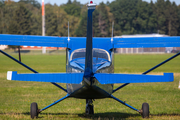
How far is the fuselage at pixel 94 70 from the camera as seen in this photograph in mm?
5673

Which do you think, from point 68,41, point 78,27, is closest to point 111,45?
point 68,41

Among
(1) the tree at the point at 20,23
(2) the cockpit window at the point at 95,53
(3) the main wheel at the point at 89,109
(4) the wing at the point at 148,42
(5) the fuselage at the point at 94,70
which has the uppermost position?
(1) the tree at the point at 20,23

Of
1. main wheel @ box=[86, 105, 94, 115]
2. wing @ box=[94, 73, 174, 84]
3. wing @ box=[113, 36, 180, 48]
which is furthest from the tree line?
wing @ box=[94, 73, 174, 84]

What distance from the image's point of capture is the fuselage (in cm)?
567

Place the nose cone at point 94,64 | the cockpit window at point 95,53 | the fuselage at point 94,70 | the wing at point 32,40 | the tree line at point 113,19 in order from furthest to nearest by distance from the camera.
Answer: the tree line at point 113,19
the wing at point 32,40
the cockpit window at point 95,53
the nose cone at point 94,64
the fuselage at point 94,70

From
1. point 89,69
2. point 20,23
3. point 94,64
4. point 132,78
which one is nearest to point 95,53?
point 94,64

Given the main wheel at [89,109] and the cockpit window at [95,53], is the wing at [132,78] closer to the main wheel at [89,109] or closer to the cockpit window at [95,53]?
the cockpit window at [95,53]

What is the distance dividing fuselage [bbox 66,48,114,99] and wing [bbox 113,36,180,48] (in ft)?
2.26

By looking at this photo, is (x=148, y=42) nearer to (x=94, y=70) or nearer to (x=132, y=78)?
(x=94, y=70)

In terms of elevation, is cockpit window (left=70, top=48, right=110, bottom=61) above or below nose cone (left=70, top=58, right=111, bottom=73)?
above

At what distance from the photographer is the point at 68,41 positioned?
27.5ft

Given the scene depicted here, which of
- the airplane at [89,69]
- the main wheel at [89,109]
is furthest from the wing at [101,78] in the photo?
the main wheel at [89,109]

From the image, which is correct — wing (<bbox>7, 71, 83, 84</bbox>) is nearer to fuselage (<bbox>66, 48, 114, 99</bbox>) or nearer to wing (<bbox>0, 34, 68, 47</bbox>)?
fuselage (<bbox>66, 48, 114, 99</bbox>)

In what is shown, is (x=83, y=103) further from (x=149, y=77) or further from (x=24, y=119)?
(x=149, y=77)
